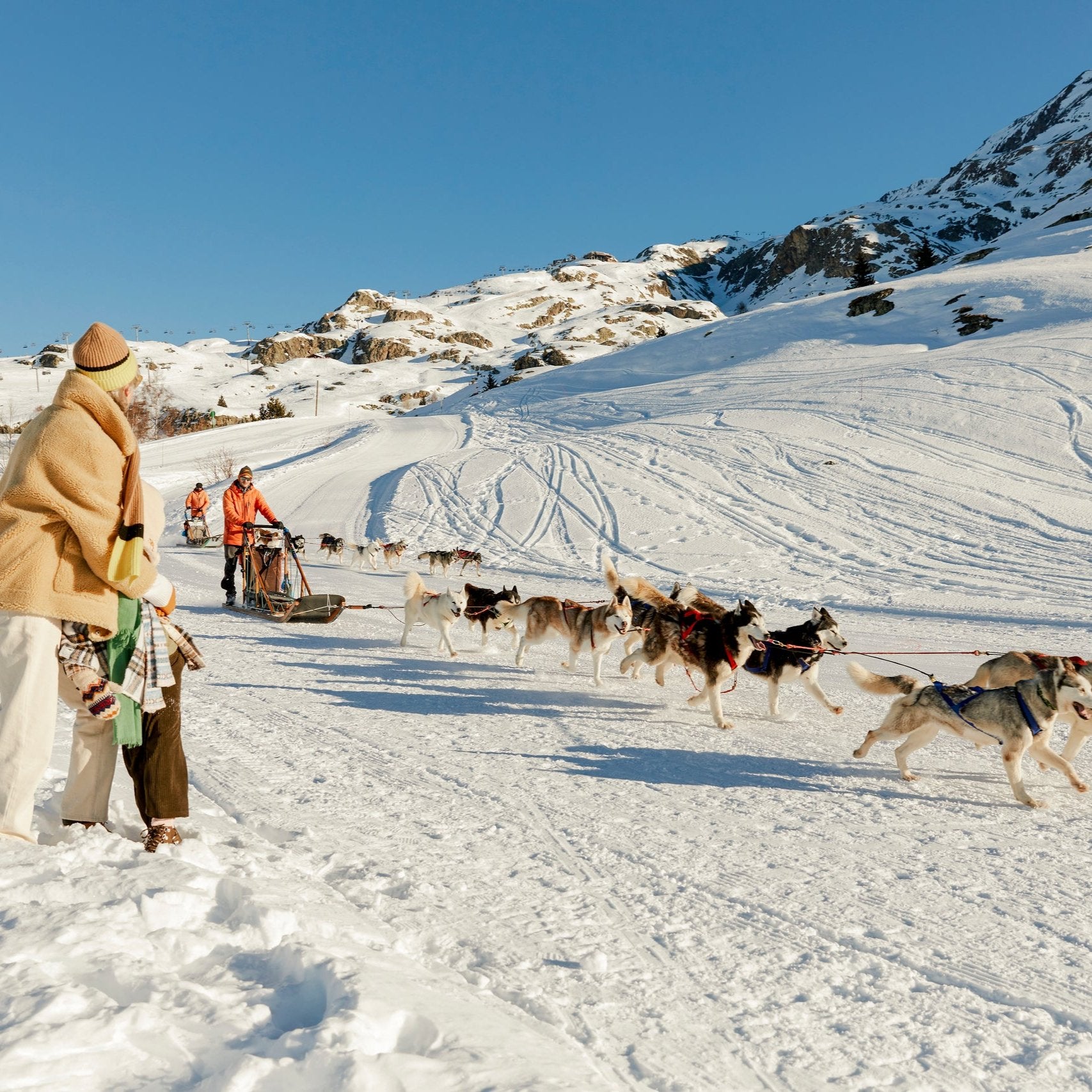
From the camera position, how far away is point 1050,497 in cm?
1452

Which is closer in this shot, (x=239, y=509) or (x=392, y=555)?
(x=239, y=509)

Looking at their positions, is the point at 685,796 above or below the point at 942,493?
below

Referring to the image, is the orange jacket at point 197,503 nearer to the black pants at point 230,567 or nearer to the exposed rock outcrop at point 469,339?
the black pants at point 230,567

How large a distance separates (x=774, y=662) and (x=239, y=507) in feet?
22.8

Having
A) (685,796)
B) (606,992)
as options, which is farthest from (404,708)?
(606,992)

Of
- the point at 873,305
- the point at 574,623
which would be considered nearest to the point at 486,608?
the point at 574,623

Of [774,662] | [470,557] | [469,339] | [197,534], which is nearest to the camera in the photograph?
[774,662]

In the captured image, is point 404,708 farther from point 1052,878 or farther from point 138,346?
point 138,346

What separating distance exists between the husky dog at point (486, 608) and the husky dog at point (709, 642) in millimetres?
2076

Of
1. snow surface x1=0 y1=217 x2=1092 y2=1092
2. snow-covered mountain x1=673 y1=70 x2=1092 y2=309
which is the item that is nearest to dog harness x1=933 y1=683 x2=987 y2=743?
snow surface x1=0 y1=217 x2=1092 y2=1092

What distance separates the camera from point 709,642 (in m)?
5.94

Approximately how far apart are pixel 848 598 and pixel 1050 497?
21.6 ft

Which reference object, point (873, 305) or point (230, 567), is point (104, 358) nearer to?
point (230, 567)

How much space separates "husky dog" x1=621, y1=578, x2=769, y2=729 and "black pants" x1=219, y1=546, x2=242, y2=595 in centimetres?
616
